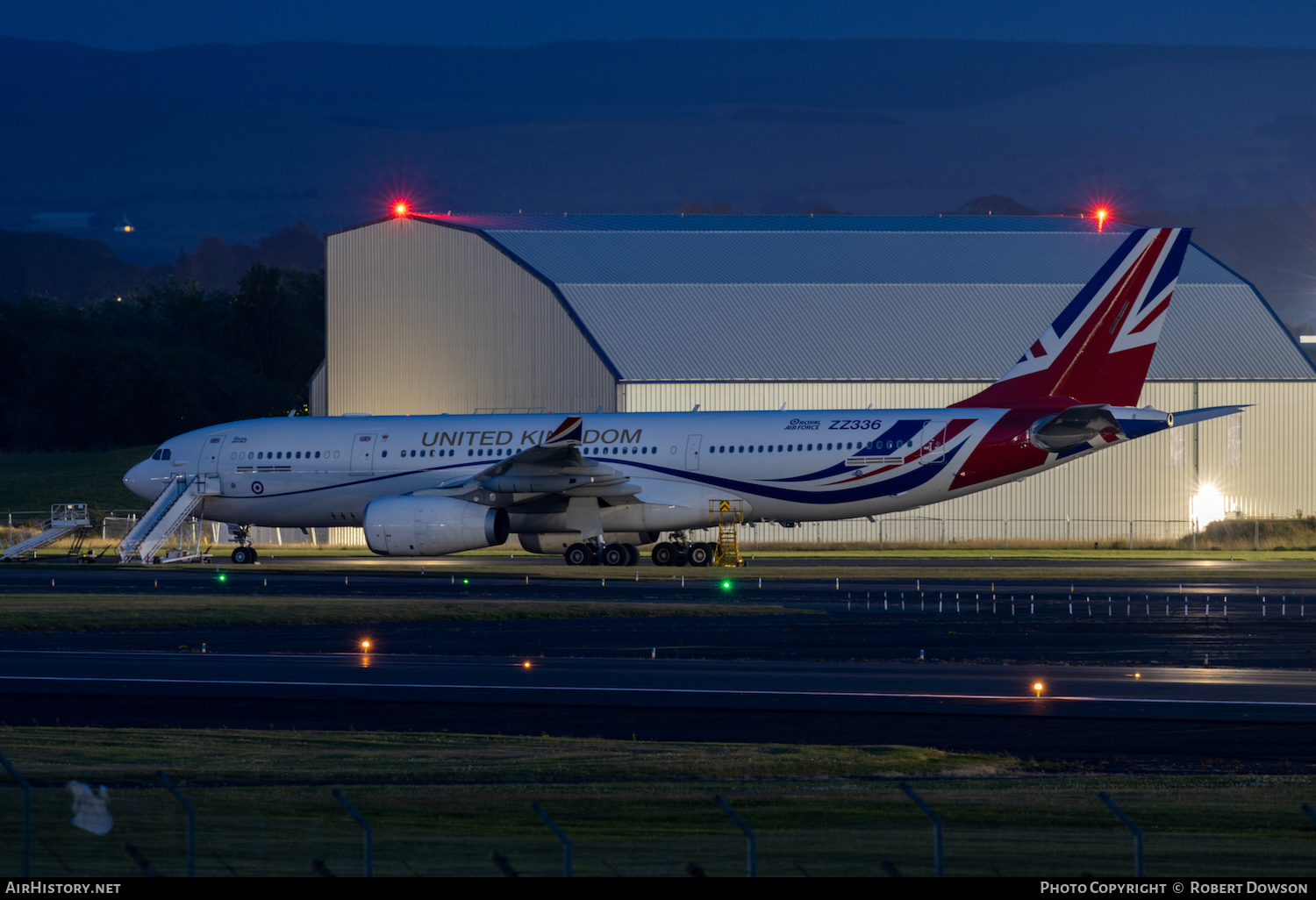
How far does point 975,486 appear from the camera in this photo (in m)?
40.7

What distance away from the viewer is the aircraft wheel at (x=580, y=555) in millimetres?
42634

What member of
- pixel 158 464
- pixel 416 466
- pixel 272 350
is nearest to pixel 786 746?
pixel 416 466

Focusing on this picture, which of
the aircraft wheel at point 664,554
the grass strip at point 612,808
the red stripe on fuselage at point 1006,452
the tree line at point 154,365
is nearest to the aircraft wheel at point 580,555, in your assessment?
the aircraft wheel at point 664,554

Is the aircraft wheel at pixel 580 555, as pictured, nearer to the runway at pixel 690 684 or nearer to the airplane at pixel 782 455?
the airplane at pixel 782 455

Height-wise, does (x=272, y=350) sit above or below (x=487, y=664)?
above

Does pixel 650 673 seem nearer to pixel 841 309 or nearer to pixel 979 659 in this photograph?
pixel 979 659

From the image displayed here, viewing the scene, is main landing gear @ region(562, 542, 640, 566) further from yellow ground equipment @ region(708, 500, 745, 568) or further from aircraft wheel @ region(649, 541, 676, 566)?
yellow ground equipment @ region(708, 500, 745, 568)

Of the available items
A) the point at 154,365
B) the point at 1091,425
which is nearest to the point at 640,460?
the point at 1091,425

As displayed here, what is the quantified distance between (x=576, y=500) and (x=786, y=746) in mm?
28334

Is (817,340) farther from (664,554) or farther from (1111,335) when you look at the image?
(1111,335)

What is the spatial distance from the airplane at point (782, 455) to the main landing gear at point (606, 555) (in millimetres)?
40

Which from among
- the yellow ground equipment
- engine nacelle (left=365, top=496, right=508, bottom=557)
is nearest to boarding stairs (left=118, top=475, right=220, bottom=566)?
engine nacelle (left=365, top=496, right=508, bottom=557)

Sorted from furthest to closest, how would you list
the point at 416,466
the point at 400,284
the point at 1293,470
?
the point at 400,284 → the point at 1293,470 → the point at 416,466

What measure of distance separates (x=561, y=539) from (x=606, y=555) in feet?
7.90
